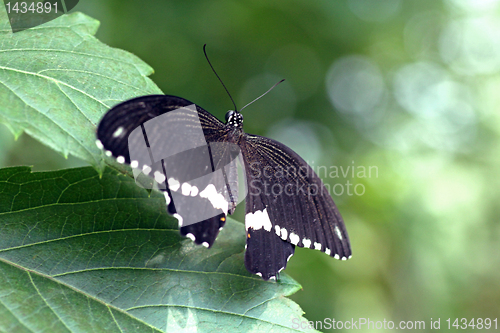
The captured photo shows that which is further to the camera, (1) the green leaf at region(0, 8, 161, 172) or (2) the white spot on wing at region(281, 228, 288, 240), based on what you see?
(2) the white spot on wing at region(281, 228, 288, 240)

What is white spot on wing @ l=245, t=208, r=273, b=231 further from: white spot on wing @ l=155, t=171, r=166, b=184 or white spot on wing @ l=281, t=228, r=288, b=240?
white spot on wing @ l=155, t=171, r=166, b=184

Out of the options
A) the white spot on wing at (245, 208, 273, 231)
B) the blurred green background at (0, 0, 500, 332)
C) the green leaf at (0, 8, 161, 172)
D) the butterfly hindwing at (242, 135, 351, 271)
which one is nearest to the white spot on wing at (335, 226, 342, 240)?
the butterfly hindwing at (242, 135, 351, 271)

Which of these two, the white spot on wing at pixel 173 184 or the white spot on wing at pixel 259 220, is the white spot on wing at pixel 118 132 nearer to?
the white spot on wing at pixel 173 184

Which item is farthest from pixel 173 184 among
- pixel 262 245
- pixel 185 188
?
pixel 262 245

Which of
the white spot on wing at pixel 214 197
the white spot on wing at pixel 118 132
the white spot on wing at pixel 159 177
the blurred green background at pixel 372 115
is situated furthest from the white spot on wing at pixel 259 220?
the blurred green background at pixel 372 115

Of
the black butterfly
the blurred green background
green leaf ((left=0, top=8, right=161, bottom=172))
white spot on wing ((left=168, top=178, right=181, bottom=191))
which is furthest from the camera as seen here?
the blurred green background

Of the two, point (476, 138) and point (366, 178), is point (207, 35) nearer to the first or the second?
point (366, 178)

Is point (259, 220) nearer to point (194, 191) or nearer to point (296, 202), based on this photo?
point (296, 202)
